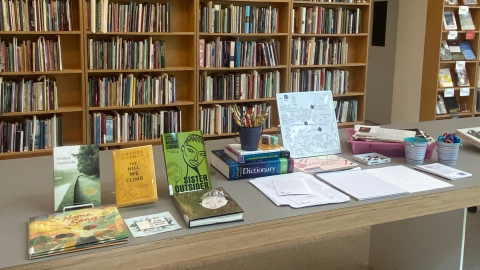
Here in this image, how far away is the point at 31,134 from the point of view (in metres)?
3.66

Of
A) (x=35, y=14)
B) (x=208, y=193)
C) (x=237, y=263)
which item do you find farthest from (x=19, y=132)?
(x=208, y=193)

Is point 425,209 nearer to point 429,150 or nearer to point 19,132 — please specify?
point 429,150

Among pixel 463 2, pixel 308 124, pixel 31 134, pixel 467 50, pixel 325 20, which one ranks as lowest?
pixel 31 134

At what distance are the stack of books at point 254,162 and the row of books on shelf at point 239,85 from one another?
2.43 m

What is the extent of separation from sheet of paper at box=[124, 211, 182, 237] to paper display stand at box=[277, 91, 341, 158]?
713 millimetres

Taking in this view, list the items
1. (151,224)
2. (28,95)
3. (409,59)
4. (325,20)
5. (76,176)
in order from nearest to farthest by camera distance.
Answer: (151,224), (76,176), (28,95), (325,20), (409,59)

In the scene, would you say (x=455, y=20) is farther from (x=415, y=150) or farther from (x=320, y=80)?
(x=415, y=150)

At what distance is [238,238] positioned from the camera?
4.24 feet

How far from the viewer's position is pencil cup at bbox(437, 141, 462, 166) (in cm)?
185

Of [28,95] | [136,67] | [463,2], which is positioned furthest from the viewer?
[463,2]

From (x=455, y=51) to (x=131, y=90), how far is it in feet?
11.2

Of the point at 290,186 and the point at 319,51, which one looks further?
the point at 319,51

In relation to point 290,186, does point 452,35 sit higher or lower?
higher

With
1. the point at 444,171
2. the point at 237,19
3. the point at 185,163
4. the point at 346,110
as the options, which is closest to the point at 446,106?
the point at 346,110
